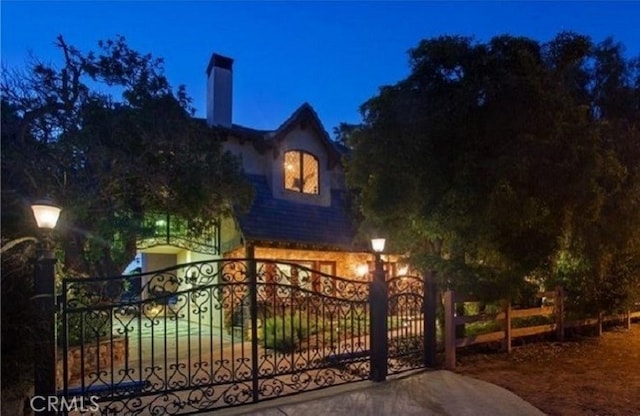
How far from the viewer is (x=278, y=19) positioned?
12000 mm

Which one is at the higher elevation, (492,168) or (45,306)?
(492,168)

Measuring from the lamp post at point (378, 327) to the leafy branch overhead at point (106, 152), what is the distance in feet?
14.7

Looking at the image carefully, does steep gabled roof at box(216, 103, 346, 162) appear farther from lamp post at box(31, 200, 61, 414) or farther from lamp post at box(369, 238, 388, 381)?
lamp post at box(31, 200, 61, 414)

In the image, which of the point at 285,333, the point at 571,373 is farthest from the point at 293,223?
the point at 571,373

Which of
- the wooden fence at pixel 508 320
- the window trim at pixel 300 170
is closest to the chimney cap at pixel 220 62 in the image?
the window trim at pixel 300 170

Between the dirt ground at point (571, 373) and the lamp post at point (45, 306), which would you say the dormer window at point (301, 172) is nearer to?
the dirt ground at point (571, 373)

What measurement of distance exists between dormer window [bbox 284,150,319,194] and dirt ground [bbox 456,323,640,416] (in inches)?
321

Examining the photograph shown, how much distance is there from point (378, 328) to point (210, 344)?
2.49 m

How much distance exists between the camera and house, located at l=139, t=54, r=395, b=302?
1380 cm

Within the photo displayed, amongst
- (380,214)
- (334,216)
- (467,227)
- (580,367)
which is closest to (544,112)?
(467,227)

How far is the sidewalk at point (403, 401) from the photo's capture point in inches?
232

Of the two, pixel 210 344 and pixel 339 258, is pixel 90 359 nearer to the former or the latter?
pixel 210 344

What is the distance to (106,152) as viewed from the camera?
27.6 ft

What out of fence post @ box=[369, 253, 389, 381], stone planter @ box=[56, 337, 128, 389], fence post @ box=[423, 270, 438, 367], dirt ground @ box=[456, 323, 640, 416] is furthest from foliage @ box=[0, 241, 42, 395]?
dirt ground @ box=[456, 323, 640, 416]
